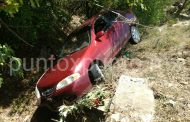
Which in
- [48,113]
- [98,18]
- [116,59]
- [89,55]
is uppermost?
[98,18]

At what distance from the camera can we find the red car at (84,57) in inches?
296

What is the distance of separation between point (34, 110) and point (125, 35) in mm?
3598

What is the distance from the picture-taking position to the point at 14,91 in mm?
9766

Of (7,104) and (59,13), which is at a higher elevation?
(59,13)

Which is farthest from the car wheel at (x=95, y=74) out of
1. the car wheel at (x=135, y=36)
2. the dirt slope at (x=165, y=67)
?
the car wheel at (x=135, y=36)

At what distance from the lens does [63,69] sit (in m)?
7.94

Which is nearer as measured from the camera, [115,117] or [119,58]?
[115,117]

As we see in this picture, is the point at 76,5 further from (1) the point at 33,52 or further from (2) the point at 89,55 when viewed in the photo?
(2) the point at 89,55

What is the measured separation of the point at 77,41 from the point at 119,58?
145 centimetres

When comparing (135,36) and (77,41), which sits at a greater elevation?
(77,41)

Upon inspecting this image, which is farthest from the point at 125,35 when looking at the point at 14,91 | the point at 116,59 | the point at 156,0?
the point at 14,91

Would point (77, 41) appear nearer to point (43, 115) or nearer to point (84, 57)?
point (84, 57)

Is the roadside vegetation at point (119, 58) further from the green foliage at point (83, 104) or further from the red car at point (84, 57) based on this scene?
the red car at point (84, 57)

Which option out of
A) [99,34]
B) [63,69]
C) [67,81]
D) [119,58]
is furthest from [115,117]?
[119,58]
